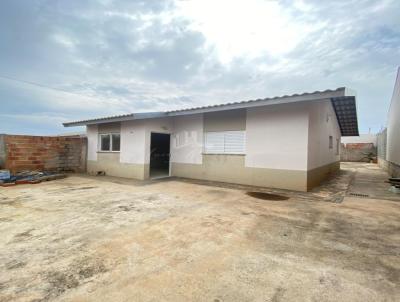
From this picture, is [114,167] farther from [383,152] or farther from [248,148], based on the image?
[383,152]

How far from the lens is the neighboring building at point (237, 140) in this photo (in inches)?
268

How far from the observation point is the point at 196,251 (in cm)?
270

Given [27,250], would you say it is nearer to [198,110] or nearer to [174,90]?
[198,110]

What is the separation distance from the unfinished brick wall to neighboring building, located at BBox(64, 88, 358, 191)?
0.66 meters

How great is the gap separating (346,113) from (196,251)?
40.9ft

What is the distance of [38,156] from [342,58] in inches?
623

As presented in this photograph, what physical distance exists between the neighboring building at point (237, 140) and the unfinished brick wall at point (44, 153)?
0.66 metres

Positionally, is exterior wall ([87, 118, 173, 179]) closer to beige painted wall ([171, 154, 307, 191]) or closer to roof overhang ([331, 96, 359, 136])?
beige painted wall ([171, 154, 307, 191])

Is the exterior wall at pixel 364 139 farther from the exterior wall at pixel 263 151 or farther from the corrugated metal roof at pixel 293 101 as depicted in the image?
the exterior wall at pixel 263 151

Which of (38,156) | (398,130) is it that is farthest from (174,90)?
(398,130)

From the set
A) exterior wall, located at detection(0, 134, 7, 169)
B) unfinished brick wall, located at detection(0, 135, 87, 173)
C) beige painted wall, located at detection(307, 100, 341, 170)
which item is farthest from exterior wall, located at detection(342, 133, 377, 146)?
exterior wall, located at detection(0, 134, 7, 169)

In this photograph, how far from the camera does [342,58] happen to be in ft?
33.6

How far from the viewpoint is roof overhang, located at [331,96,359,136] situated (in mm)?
9195

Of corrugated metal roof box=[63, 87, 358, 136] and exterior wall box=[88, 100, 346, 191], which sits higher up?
corrugated metal roof box=[63, 87, 358, 136]
